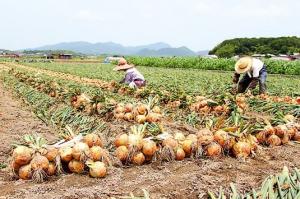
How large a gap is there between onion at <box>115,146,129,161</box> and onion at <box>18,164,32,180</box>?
0.84m

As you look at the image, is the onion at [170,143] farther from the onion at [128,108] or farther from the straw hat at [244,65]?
the straw hat at [244,65]

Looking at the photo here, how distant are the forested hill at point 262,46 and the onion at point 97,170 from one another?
264 ft

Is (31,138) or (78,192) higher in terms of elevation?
(31,138)

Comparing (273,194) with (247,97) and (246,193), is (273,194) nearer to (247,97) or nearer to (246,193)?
(246,193)

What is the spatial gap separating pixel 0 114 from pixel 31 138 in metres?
4.43

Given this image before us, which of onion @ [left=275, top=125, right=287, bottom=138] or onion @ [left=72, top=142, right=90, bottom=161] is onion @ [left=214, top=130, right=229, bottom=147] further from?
onion @ [left=72, top=142, right=90, bottom=161]

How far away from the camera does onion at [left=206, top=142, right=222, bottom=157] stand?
458 centimetres

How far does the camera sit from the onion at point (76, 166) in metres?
3.92

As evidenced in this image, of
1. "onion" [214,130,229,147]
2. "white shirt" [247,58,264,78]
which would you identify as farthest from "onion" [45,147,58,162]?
"white shirt" [247,58,264,78]

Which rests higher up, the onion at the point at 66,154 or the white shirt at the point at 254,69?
the white shirt at the point at 254,69

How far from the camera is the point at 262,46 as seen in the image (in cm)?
10006

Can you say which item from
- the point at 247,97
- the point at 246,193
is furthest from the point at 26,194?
the point at 247,97

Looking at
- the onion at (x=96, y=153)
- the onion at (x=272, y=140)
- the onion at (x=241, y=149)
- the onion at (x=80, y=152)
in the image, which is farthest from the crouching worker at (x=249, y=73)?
the onion at (x=80, y=152)

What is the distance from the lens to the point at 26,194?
11.4 feet
